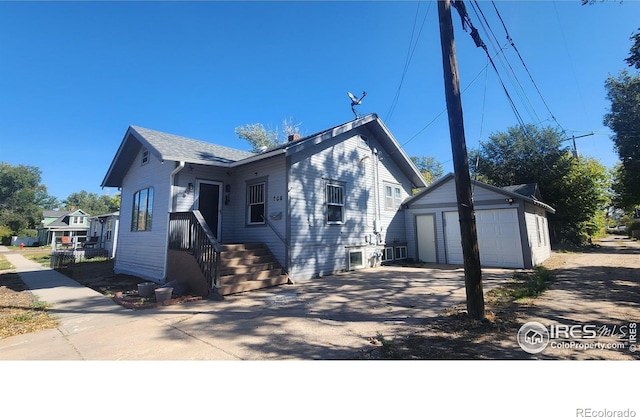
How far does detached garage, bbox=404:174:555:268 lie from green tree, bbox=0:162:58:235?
63.9 meters

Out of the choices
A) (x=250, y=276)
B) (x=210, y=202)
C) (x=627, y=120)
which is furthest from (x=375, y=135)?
(x=627, y=120)

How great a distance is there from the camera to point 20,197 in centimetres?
5519

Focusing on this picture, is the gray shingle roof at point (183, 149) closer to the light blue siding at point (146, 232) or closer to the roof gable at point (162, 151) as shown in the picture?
the roof gable at point (162, 151)

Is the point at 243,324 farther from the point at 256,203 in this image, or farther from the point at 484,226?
the point at 484,226

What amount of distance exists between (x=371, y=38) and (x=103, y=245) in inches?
958

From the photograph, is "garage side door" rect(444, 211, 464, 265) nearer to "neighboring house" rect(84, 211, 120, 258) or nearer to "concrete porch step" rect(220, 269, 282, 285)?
"concrete porch step" rect(220, 269, 282, 285)

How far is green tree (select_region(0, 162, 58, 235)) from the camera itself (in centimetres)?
4831

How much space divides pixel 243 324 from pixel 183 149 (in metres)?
7.43

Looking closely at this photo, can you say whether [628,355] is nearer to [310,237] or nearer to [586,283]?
[586,283]

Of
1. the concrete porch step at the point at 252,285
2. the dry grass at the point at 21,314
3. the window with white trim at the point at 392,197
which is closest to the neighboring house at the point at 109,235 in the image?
the dry grass at the point at 21,314

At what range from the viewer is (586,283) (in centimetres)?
752
